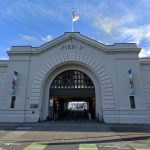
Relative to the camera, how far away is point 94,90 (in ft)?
84.3

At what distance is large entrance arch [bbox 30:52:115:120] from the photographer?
23953 millimetres

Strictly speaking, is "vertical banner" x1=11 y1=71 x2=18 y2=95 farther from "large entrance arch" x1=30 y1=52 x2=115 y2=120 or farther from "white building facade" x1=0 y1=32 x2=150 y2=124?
"large entrance arch" x1=30 y1=52 x2=115 y2=120

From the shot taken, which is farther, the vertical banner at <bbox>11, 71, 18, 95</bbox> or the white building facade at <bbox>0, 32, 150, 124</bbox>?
the vertical banner at <bbox>11, 71, 18, 95</bbox>

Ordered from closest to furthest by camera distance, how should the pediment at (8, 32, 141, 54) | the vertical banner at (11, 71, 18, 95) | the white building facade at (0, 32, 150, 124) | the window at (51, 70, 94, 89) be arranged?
the white building facade at (0, 32, 150, 124) → the vertical banner at (11, 71, 18, 95) → the pediment at (8, 32, 141, 54) → the window at (51, 70, 94, 89)

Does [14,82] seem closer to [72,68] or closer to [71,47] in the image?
[72,68]

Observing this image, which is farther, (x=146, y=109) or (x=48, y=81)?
(x=48, y=81)

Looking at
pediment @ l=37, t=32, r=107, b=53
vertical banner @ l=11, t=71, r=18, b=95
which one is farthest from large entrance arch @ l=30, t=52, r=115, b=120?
vertical banner @ l=11, t=71, r=18, b=95

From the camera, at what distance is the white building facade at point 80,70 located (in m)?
23.3

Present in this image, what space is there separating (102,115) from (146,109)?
18.2 ft

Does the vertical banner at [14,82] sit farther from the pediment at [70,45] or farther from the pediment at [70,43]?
the pediment at [70,43]

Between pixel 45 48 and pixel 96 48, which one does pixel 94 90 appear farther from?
pixel 45 48

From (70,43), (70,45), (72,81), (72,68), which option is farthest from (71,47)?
(72,81)

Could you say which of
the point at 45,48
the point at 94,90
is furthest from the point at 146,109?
the point at 45,48

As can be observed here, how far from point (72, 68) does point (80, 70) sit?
3.91 ft
